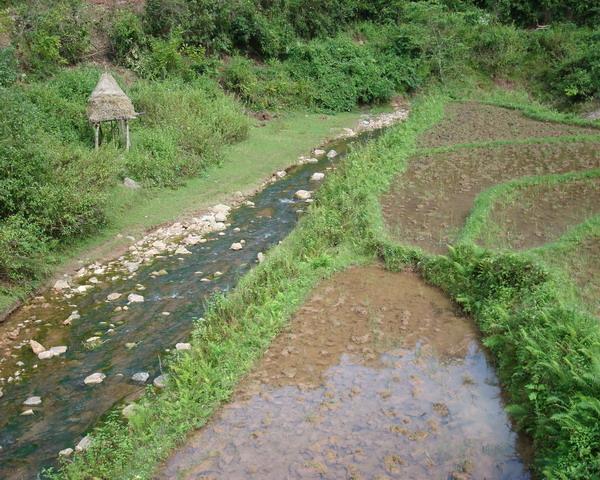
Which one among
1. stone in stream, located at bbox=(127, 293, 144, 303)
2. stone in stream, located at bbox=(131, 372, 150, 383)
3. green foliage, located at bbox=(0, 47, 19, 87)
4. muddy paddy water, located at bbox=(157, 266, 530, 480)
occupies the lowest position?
stone in stream, located at bbox=(127, 293, 144, 303)

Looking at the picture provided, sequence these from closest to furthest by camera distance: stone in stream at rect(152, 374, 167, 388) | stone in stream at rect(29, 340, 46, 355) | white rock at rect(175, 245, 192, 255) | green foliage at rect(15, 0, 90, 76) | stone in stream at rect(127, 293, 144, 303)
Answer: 1. stone in stream at rect(152, 374, 167, 388)
2. stone in stream at rect(29, 340, 46, 355)
3. stone in stream at rect(127, 293, 144, 303)
4. white rock at rect(175, 245, 192, 255)
5. green foliage at rect(15, 0, 90, 76)

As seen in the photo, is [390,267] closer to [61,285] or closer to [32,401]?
[61,285]

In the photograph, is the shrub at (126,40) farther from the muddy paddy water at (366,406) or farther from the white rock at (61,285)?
the muddy paddy water at (366,406)

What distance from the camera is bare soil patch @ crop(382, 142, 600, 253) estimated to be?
12148 mm

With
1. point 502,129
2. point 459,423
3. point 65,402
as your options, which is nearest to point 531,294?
point 459,423

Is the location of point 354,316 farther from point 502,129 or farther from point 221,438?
point 502,129

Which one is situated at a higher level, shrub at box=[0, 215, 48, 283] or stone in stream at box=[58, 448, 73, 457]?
shrub at box=[0, 215, 48, 283]

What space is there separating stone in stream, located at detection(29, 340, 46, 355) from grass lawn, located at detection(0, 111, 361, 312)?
1236 millimetres

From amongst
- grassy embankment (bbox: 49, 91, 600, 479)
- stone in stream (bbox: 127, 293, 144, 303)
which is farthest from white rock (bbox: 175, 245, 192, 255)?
grassy embankment (bbox: 49, 91, 600, 479)

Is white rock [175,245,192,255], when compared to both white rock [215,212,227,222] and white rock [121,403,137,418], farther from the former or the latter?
white rock [121,403,137,418]

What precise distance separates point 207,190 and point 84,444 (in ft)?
30.9

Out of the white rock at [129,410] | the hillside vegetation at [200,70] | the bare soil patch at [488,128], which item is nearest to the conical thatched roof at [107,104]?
the hillside vegetation at [200,70]

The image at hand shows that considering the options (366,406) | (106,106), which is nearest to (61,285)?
(106,106)

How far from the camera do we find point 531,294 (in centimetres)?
866
